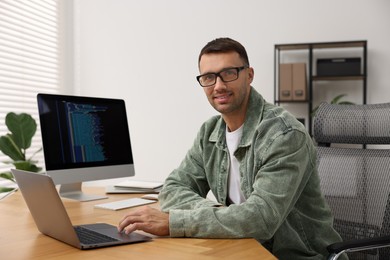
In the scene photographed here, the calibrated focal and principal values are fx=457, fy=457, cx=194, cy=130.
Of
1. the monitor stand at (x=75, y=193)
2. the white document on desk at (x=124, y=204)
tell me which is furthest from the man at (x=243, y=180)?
the monitor stand at (x=75, y=193)

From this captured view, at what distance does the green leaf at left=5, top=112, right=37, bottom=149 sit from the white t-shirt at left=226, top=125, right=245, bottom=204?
154 cm

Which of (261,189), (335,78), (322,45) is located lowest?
(261,189)

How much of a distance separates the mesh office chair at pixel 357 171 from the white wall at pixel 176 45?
7.27 feet

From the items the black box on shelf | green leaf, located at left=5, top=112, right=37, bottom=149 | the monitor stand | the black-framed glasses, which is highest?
the black-framed glasses

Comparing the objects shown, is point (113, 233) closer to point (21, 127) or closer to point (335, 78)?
point (21, 127)

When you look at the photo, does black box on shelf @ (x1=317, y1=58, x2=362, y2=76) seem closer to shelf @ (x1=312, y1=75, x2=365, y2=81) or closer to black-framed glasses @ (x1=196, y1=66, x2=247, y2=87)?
shelf @ (x1=312, y1=75, x2=365, y2=81)

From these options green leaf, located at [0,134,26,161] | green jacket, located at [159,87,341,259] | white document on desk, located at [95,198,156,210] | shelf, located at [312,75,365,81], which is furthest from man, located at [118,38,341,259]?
shelf, located at [312,75,365,81]

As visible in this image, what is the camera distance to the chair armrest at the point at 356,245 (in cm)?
147

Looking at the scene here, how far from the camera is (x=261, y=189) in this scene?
4.37ft

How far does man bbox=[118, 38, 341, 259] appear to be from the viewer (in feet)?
4.21

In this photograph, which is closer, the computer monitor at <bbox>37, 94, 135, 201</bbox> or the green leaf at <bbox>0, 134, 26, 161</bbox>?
the computer monitor at <bbox>37, 94, 135, 201</bbox>

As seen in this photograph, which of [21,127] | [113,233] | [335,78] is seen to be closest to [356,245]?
[113,233]

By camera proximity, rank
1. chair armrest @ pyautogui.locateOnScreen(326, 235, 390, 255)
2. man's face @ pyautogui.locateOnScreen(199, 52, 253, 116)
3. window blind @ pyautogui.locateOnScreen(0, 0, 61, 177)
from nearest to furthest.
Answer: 1. chair armrest @ pyautogui.locateOnScreen(326, 235, 390, 255)
2. man's face @ pyautogui.locateOnScreen(199, 52, 253, 116)
3. window blind @ pyautogui.locateOnScreen(0, 0, 61, 177)

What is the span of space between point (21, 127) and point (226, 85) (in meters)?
1.62
